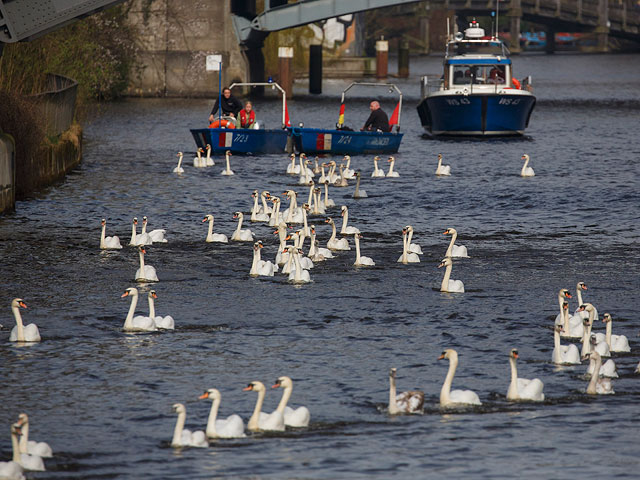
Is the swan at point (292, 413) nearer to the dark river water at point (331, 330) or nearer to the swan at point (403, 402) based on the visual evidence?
the dark river water at point (331, 330)

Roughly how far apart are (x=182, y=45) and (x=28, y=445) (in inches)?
2419

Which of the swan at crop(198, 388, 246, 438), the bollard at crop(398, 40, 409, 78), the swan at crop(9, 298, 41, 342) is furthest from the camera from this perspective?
A: the bollard at crop(398, 40, 409, 78)

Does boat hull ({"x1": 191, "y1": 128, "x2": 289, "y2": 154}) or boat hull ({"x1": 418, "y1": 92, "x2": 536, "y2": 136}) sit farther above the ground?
boat hull ({"x1": 418, "y1": 92, "x2": 536, "y2": 136})

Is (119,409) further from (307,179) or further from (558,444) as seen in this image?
(307,179)

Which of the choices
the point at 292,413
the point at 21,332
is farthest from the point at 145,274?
the point at 292,413

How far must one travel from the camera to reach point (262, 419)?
13.2m

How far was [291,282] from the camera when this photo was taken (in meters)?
20.9

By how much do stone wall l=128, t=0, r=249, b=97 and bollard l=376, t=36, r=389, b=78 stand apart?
92.3 feet

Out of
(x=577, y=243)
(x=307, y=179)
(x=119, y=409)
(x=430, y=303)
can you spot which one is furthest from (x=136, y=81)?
(x=119, y=409)

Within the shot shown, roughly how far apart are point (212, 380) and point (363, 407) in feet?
6.64

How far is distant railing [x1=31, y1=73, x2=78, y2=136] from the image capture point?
3241 centimetres

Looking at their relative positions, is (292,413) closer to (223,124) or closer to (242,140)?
(242,140)

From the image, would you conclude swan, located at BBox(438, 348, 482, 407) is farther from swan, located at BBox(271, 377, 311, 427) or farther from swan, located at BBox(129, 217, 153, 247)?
swan, located at BBox(129, 217, 153, 247)

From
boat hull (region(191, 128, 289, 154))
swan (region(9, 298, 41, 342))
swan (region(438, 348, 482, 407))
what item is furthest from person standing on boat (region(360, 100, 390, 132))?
swan (region(438, 348, 482, 407))
